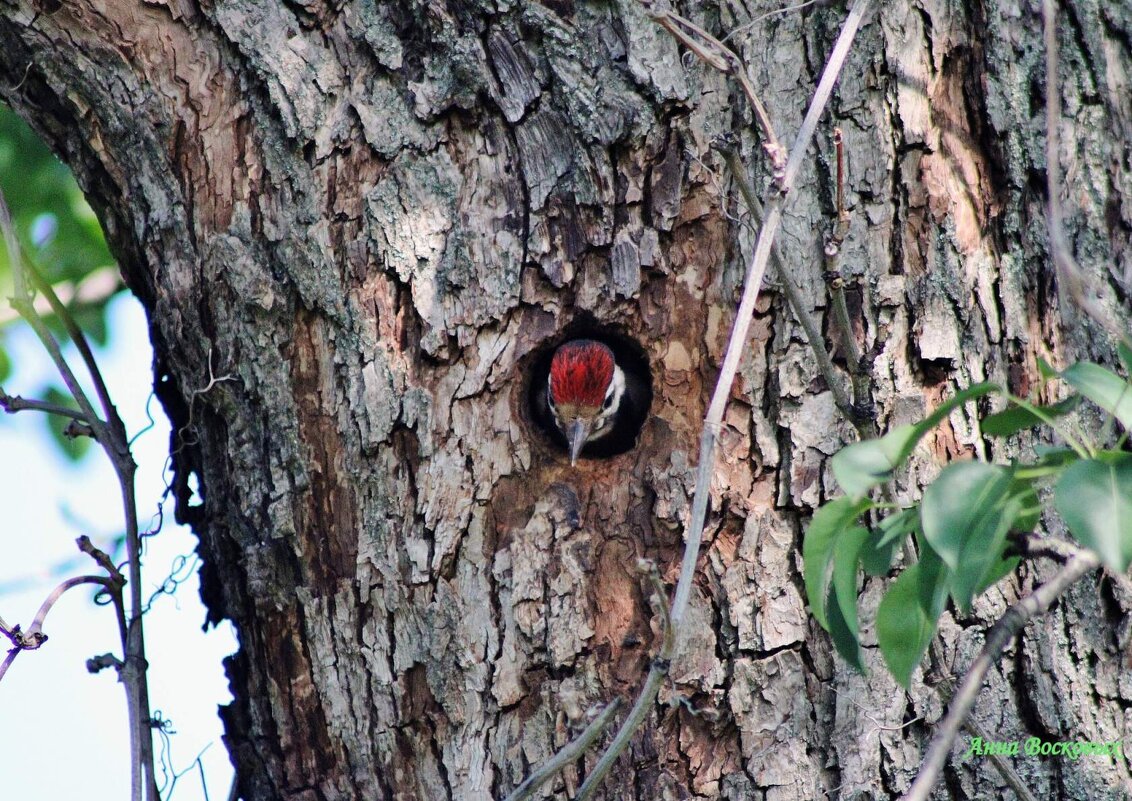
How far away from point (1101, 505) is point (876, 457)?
0.97 feet

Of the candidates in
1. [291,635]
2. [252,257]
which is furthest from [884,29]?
[291,635]

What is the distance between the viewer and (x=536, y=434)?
2.76 m


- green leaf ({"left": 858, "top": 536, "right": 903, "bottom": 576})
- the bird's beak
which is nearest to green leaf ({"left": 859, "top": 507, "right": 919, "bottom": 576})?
green leaf ({"left": 858, "top": 536, "right": 903, "bottom": 576})

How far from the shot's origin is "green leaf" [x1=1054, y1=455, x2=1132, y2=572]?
116cm

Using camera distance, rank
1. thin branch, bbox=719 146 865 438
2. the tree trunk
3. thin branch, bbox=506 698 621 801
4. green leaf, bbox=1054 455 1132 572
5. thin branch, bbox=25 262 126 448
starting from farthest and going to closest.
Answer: thin branch, bbox=25 262 126 448, the tree trunk, thin branch, bbox=719 146 865 438, thin branch, bbox=506 698 621 801, green leaf, bbox=1054 455 1132 572

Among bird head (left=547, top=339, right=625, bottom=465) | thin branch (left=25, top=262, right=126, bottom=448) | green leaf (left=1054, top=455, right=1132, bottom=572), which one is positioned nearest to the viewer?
green leaf (left=1054, top=455, right=1132, bottom=572)

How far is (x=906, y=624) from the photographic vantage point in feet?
5.14

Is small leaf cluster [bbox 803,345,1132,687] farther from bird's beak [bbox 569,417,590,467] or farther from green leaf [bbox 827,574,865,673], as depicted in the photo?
bird's beak [bbox 569,417,590,467]

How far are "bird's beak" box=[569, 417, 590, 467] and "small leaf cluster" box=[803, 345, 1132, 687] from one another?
1273 millimetres

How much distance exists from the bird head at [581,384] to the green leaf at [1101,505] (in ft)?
6.96

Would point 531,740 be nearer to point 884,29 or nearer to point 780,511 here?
point 780,511

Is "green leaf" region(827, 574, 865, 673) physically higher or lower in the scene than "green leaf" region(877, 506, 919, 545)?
lower

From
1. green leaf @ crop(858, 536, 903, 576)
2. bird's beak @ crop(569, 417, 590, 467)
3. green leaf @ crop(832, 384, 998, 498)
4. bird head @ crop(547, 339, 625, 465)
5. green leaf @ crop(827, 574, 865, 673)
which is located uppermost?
bird head @ crop(547, 339, 625, 465)

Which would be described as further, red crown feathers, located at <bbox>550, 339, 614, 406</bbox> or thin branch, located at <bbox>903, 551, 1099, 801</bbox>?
red crown feathers, located at <bbox>550, 339, 614, 406</bbox>
